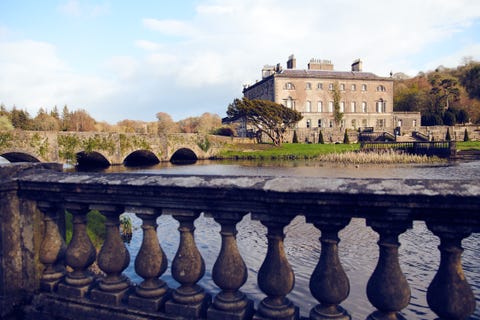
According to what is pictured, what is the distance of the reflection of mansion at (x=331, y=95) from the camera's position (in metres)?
60.6

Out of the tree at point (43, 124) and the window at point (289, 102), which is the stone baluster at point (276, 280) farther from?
the tree at point (43, 124)

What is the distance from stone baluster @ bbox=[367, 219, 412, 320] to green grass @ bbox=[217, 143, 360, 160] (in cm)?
3855

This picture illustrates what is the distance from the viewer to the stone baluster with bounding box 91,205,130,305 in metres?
2.50

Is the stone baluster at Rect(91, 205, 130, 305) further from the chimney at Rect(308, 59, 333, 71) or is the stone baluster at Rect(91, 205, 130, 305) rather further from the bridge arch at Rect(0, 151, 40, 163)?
the chimney at Rect(308, 59, 333, 71)

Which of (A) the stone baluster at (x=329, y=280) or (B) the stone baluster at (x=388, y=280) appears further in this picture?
(A) the stone baluster at (x=329, y=280)

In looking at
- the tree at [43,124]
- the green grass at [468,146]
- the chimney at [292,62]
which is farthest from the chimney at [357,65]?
the tree at [43,124]

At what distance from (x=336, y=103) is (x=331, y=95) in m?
2.14

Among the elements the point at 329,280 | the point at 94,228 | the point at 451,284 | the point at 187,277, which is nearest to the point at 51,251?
the point at 187,277

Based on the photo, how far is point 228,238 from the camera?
2.24m

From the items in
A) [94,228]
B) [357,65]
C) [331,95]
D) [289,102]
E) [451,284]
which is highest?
[357,65]

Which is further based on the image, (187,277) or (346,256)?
(346,256)

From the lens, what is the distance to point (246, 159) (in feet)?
137

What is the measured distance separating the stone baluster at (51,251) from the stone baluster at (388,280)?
2.27 metres

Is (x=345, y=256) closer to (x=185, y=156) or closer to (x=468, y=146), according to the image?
(x=185, y=156)
